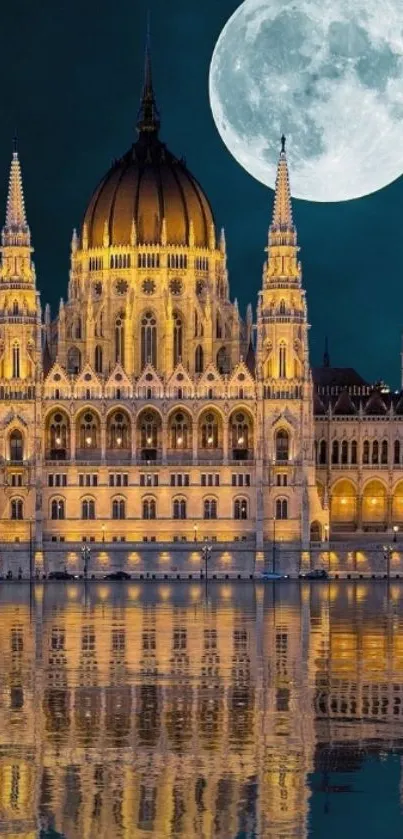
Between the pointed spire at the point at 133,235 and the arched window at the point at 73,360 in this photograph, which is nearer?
the pointed spire at the point at 133,235

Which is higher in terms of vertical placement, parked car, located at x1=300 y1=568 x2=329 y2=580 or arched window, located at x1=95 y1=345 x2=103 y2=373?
arched window, located at x1=95 y1=345 x2=103 y2=373

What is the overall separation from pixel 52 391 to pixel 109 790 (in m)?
127

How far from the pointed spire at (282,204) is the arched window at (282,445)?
18199 millimetres

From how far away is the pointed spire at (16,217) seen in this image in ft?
563

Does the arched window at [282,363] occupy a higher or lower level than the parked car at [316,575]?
higher

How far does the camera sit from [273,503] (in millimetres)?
164750

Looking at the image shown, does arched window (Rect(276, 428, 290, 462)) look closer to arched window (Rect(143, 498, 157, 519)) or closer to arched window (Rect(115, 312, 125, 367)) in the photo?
arched window (Rect(143, 498, 157, 519))

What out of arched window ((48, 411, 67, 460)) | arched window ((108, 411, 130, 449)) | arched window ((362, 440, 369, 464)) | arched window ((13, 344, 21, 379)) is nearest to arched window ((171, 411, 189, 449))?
arched window ((108, 411, 130, 449))

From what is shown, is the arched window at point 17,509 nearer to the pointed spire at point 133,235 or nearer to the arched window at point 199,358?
the arched window at point 199,358

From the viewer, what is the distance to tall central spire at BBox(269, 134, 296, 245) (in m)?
171

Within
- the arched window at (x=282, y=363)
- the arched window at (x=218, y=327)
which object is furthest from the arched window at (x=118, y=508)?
the arched window at (x=218, y=327)

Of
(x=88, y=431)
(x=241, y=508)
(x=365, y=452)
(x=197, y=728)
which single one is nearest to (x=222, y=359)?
(x=365, y=452)

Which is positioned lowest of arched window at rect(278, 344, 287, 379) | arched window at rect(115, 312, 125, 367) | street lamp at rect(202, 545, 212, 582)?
street lamp at rect(202, 545, 212, 582)

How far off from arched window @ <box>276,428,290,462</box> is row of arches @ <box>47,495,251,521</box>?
12.4 feet
